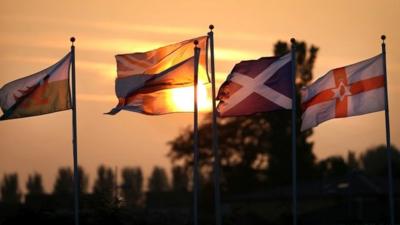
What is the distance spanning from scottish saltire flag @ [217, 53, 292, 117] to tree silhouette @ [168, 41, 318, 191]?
2455 inches

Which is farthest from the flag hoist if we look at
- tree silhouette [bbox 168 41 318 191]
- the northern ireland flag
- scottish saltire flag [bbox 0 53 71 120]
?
tree silhouette [bbox 168 41 318 191]

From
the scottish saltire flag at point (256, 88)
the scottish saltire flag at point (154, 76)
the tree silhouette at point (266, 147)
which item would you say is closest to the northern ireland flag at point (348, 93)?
the scottish saltire flag at point (256, 88)

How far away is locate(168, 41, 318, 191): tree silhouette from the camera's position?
100m

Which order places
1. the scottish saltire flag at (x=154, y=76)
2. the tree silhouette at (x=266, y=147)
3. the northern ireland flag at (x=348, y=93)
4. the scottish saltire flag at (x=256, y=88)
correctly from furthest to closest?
1. the tree silhouette at (x=266, y=147)
2. the scottish saltire flag at (x=256, y=88)
3. the scottish saltire flag at (x=154, y=76)
4. the northern ireland flag at (x=348, y=93)

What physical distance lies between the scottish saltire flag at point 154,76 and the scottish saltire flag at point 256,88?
1.41m

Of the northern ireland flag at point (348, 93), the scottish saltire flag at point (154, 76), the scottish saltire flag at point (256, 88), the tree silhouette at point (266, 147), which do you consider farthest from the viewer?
the tree silhouette at point (266, 147)

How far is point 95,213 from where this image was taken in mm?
44781

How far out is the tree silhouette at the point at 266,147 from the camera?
3949 inches

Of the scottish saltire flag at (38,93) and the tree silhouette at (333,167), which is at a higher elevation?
the scottish saltire flag at (38,93)

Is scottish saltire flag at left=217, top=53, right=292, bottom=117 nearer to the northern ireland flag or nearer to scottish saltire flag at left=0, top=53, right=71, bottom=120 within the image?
the northern ireland flag

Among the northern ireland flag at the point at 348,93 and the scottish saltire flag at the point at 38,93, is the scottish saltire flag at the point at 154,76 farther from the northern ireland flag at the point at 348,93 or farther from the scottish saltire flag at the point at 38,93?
the northern ireland flag at the point at 348,93

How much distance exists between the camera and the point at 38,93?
120 feet

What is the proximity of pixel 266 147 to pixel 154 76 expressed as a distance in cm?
6581

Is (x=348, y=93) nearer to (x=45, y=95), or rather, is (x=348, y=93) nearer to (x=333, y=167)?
(x=45, y=95)
